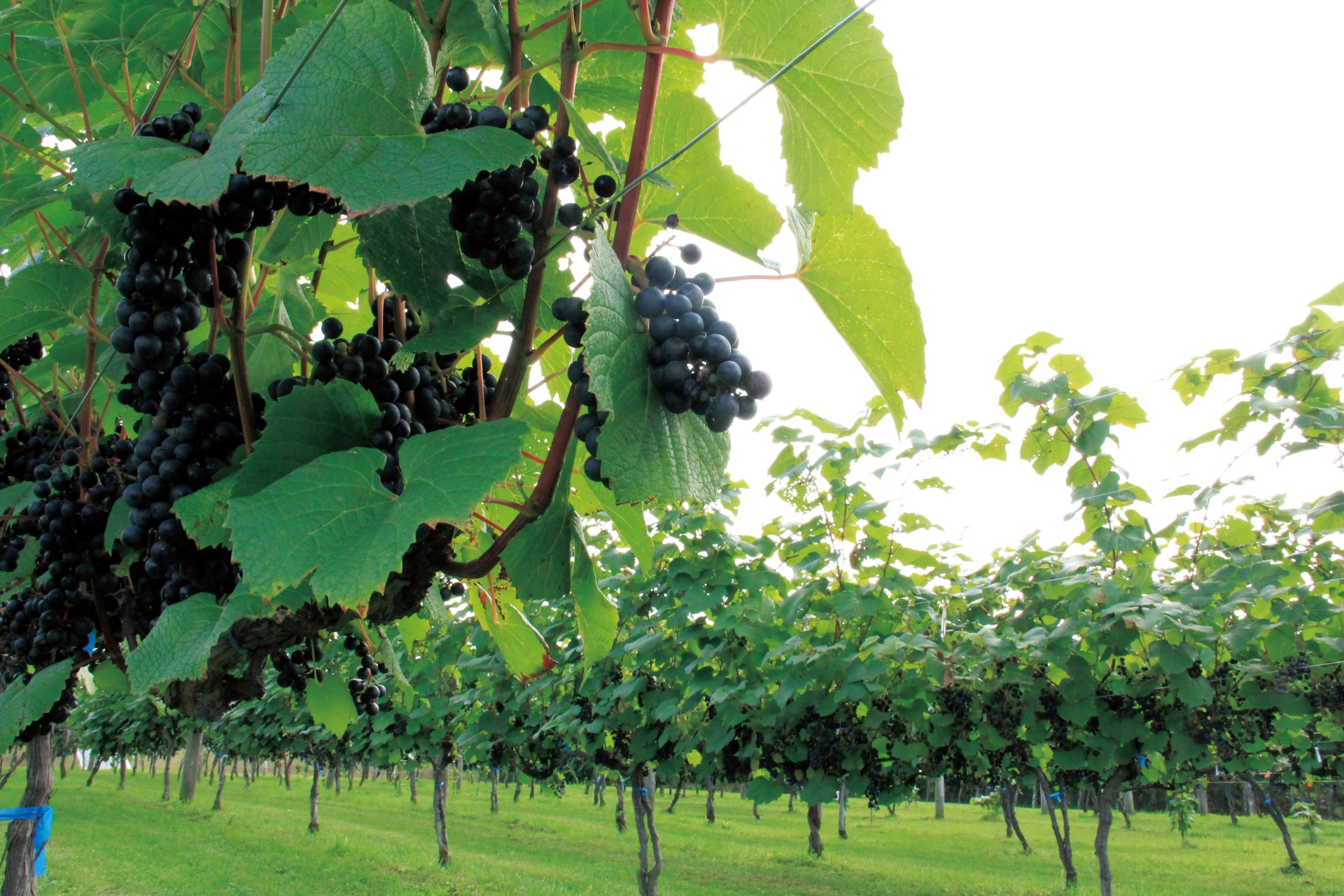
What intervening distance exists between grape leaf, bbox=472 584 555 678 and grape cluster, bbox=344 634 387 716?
63 centimetres

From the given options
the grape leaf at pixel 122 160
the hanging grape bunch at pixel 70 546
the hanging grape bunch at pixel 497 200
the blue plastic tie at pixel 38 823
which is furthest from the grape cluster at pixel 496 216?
the blue plastic tie at pixel 38 823

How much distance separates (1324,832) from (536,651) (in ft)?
114

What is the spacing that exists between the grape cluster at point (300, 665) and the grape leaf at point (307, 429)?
574 mm

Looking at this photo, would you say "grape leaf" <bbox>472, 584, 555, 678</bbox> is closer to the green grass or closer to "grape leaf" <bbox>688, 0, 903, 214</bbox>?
"grape leaf" <bbox>688, 0, 903, 214</bbox>

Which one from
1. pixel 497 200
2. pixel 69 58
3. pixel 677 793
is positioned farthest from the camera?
pixel 677 793

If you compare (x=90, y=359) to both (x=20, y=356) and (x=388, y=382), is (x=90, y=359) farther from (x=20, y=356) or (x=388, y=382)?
(x=20, y=356)

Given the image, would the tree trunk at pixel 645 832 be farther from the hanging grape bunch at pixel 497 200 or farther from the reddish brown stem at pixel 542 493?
the hanging grape bunch at pixel 497 200

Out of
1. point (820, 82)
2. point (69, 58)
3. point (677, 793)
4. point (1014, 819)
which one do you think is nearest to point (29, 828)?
point (69, 58)

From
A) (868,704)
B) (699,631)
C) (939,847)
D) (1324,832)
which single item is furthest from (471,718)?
(1324,832)

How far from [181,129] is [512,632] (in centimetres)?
82

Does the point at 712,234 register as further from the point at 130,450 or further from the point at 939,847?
the point at 939,847

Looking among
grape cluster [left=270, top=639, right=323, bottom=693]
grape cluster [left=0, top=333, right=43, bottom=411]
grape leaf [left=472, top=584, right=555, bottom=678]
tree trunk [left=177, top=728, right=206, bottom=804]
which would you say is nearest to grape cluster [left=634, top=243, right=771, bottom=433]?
grape leaf [left=472, top=584, right=555, bottom=678]

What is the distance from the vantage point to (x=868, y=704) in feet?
19.5

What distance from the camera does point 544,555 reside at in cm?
97
